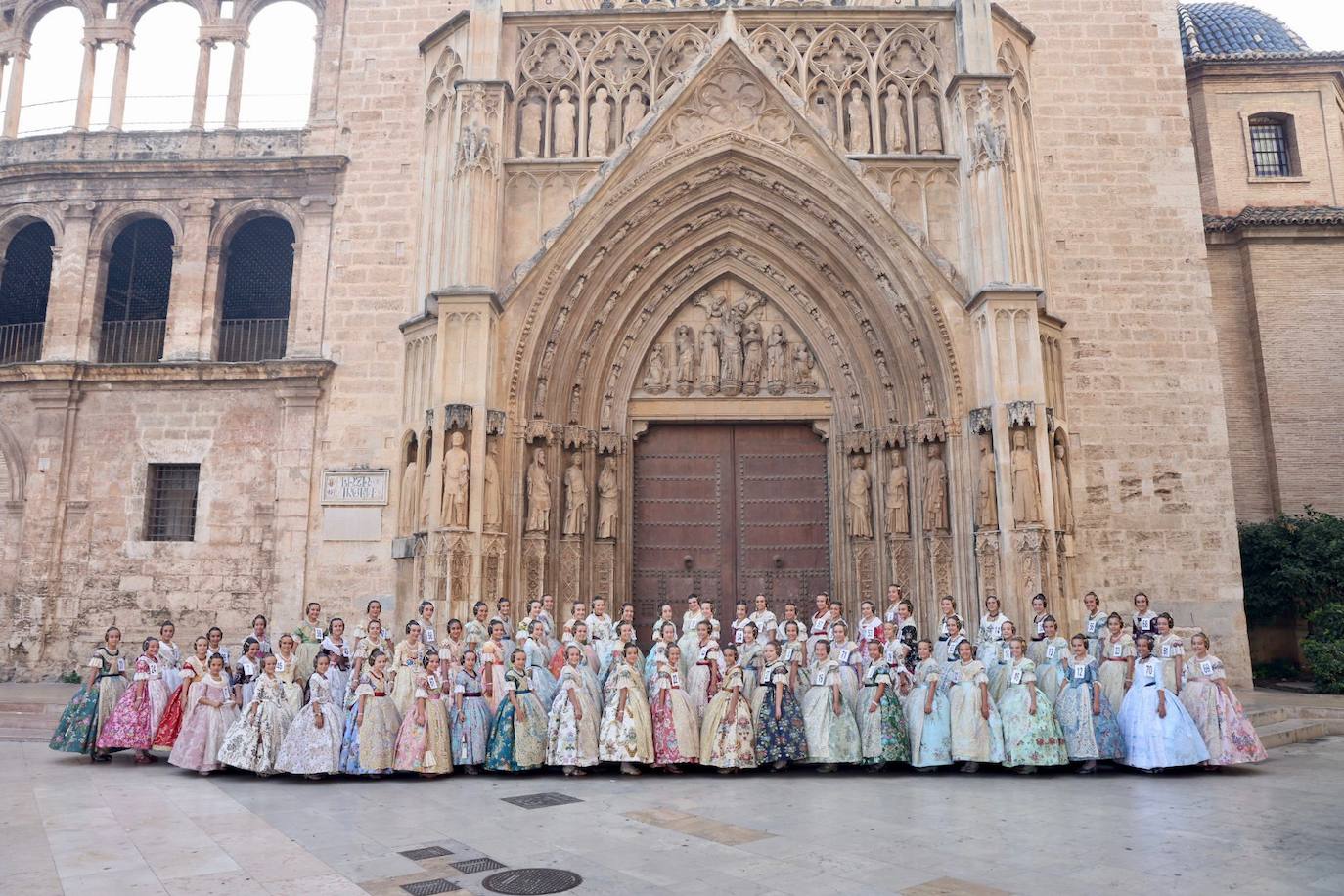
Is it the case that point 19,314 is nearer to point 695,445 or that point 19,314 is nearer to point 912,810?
point 695,445

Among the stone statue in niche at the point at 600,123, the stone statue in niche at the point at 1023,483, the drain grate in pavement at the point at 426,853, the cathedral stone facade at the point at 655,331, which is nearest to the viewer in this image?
the drain grate in pavement at the point at 426,853

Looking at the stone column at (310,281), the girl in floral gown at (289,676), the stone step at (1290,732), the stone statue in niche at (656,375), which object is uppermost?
the stone column at (310,281)

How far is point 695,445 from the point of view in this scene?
1557 cm

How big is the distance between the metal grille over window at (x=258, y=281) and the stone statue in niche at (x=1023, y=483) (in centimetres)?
1307

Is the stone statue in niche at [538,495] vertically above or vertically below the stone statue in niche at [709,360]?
below

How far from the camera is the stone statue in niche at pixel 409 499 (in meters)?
13.5

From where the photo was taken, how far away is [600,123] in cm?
1495

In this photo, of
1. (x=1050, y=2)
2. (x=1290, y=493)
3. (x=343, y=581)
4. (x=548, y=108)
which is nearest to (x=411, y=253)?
(x=548, y=108)

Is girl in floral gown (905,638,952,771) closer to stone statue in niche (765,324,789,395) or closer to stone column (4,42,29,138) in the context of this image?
stone statue in niche (765,324,789,395)

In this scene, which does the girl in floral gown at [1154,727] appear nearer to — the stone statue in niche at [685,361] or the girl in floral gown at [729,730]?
the girl in floral gown at [729,730]

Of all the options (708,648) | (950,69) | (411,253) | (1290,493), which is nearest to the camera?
(708,648)

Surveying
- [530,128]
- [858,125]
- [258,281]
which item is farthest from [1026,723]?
[258,281]

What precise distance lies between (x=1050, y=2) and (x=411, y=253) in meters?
12.1

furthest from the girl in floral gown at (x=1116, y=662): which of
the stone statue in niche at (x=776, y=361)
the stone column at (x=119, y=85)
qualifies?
the stone column at (x=119, y=85)
